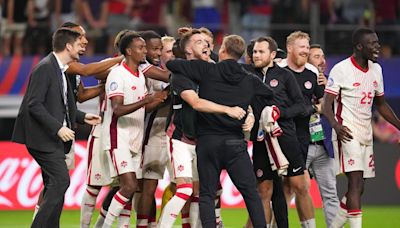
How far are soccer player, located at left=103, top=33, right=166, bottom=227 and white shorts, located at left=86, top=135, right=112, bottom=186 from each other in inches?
15.0

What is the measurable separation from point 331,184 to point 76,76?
10.8 ft

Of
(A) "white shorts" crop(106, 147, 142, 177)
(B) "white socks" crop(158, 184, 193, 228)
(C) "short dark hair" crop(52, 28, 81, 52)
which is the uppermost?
(C) "short dark hair" crop(52, 28, 81, 52)

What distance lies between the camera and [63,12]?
70.5ft

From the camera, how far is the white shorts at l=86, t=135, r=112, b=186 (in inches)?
505

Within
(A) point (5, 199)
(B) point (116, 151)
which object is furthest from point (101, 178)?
(A) point (5, 199)

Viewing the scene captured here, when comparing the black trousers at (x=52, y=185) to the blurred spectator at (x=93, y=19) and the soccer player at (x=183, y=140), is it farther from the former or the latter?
the blurred spectator at (x=93, y=19)

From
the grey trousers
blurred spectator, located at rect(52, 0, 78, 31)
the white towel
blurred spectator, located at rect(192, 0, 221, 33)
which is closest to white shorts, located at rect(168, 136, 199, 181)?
the white towel

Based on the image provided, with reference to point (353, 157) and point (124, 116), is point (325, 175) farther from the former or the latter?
point (124, 116)

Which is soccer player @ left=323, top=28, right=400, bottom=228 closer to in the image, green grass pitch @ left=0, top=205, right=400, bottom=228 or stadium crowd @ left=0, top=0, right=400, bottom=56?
green grass pitch @ left=0, top=205, right=400, bottom=228

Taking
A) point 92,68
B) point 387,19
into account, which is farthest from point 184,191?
point 387,19

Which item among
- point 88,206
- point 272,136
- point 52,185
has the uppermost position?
point 272,136

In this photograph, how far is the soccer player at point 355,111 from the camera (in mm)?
12461

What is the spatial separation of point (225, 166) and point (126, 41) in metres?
1.83

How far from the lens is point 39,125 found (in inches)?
461
